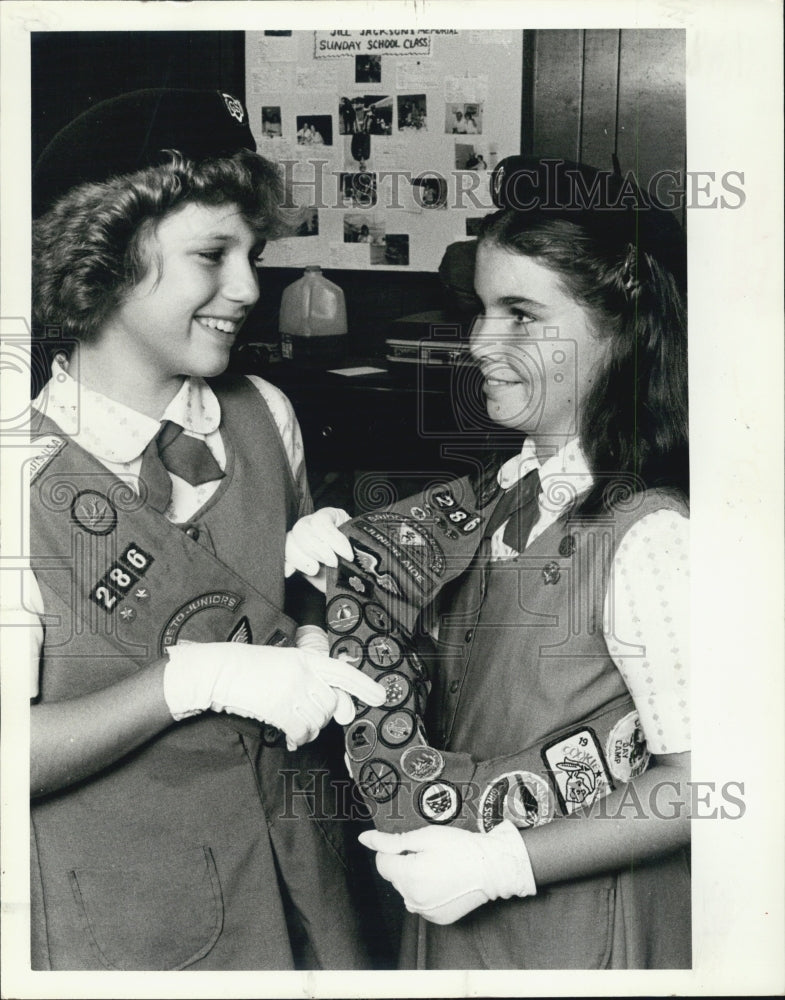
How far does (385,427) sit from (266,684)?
391 mm

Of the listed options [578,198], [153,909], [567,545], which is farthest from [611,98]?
[153,909]

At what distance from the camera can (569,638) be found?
5.00 feet

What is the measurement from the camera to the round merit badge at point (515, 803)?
4.99 feet

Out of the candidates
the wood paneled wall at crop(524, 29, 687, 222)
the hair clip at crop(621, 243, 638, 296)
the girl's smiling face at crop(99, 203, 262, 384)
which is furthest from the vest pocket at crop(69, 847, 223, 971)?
the wood paneled wall at crop(524, 29, 687, 222)

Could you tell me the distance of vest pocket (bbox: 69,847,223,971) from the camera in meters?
1.52

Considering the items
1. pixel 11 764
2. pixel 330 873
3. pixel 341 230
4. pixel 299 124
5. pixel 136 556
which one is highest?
pixel 299 124

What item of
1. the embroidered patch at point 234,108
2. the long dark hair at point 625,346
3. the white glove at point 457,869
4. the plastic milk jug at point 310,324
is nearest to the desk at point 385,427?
the plastic milk jug at point 310,324

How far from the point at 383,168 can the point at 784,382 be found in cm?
65

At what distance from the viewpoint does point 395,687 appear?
1.55m

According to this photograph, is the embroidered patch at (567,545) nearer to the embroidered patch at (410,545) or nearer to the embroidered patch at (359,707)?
the embroidered patch at (410,545)

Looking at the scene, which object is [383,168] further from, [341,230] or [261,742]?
[261,742]

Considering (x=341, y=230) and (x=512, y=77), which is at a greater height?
(x=512, y=77)

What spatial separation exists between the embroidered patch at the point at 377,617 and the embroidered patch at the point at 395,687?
0.07m

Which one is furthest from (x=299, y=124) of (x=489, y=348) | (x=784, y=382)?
(x=784, y=382)
